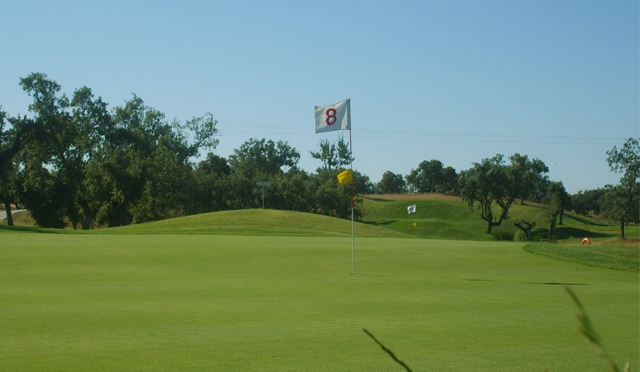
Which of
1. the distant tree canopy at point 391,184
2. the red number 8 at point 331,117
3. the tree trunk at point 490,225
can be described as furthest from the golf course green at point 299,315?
the distant tree canopy at point 391,184

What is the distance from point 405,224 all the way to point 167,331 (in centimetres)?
8250

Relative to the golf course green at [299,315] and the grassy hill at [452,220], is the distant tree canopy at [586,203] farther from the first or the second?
the golf course green at [299,315]

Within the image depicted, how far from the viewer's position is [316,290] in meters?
10.6

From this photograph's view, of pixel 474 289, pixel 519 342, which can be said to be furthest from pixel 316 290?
pixel 519 342

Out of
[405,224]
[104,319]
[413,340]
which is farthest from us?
[405,224]

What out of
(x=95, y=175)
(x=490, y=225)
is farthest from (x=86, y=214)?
(x=490, y=225)

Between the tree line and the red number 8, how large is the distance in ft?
146

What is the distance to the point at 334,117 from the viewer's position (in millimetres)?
16500

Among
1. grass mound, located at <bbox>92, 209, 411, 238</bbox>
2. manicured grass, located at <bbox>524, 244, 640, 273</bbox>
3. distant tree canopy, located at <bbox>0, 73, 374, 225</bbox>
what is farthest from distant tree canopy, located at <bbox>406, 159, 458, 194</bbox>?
manicured grass, located at <bbox>524, 244, 640, 273</bbox>

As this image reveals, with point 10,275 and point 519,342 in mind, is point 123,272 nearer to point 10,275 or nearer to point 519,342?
point 10,275

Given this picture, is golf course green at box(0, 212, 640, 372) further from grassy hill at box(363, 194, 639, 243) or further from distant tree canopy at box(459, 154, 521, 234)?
distant tree canopy at box(459, 154, 521, 234)

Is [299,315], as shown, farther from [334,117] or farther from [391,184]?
[391,184]

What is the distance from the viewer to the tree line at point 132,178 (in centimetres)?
5928

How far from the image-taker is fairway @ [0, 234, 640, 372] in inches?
230
